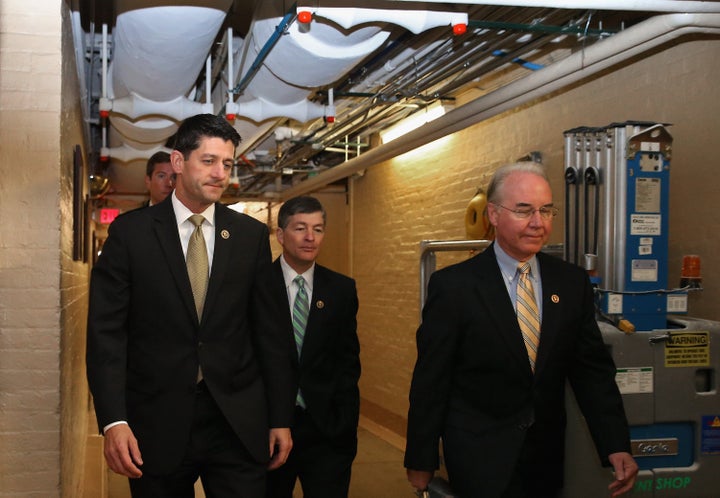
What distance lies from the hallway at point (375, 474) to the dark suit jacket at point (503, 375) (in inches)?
113

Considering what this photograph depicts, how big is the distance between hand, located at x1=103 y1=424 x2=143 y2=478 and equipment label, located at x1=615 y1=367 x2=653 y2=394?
170 cm

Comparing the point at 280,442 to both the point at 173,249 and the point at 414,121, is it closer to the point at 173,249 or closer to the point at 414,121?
the point at 173,249

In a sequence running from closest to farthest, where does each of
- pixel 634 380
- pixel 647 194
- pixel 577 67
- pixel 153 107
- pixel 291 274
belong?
pixel 634 380 < pixel 647 194 < pixel 291 274 < pixel 577 67 < pixel 153 107

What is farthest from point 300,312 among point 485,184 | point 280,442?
point 485,184

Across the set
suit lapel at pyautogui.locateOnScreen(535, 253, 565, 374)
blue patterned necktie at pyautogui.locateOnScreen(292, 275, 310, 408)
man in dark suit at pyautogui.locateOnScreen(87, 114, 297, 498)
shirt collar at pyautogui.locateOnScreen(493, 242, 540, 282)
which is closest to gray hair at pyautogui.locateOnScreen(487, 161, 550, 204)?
shirt collar at pyautogui.locateOnScreen(493, 242, 540, 282)

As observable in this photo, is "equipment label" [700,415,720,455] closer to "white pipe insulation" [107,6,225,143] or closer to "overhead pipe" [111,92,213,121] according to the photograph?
"white pipe insulation" [107,6,225,143]

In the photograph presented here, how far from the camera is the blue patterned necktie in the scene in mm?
3199

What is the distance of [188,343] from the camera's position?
2.31 m

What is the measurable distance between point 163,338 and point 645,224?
1848 millimetres

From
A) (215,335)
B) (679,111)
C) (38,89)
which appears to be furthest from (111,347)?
(679,111)

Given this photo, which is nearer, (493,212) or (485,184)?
(493,212)

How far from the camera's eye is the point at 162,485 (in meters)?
2.30

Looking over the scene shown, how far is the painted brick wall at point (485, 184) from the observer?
3.79 metres

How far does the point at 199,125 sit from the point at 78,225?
1.95m
